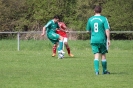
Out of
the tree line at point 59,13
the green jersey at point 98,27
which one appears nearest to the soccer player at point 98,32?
the green jersey at point 98,27

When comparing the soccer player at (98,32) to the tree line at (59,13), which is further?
the tree line at (59,13)

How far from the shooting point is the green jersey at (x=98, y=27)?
14.4 m

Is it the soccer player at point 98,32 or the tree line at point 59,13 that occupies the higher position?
the tree line at point 59,13

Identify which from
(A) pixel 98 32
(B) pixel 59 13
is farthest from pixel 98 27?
(B) pixel 59 13

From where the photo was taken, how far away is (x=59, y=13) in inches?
2872

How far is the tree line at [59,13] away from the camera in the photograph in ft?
216

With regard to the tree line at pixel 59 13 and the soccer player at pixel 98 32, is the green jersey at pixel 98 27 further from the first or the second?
the tree line at pixel 59 13

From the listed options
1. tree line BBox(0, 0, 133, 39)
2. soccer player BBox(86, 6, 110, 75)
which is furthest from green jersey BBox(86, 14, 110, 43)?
tree line BBox(0, 0, 133, 39)

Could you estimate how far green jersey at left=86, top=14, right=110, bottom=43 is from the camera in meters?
14.4

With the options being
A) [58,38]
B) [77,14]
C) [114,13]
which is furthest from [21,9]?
[58,38]

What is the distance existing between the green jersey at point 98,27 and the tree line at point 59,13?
1920 inches

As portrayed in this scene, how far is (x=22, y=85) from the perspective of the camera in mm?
11883

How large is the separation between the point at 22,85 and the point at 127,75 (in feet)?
11.5

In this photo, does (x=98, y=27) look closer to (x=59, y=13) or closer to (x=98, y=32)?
(x=98, y=32)
